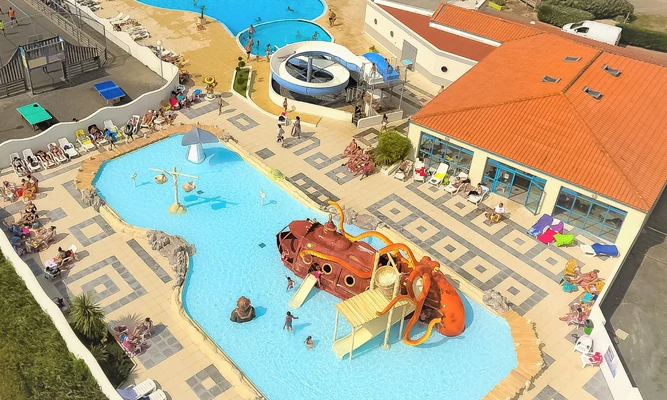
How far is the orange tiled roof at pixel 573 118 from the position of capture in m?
35.4

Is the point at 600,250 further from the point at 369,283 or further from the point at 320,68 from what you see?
the point at 320,68

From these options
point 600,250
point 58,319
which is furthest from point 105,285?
point 600,250

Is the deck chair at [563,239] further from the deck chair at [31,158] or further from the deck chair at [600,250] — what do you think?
the deck chair at [31,158]

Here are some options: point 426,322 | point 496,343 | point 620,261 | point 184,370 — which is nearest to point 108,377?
point 184,370

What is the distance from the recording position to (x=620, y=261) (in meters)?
33.6

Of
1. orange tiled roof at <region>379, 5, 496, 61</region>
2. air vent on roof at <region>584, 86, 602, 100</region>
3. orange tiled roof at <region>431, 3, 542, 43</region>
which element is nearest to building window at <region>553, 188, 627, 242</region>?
air vent on roof at <region>584, 86, 602, 100</region>

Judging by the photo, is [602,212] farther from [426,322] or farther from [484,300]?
[426,322]

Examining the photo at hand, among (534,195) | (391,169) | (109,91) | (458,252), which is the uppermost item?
(109,91)

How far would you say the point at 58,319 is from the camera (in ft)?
93.6

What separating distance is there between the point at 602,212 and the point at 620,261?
362cm

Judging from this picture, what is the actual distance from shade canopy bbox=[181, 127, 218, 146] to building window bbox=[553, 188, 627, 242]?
69.3 feet

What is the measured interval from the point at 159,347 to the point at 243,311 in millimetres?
4056

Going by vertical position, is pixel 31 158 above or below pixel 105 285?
above

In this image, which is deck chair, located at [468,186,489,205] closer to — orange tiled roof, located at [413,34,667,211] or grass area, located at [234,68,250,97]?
orange tiled roof, located at [413,34,667,211]
